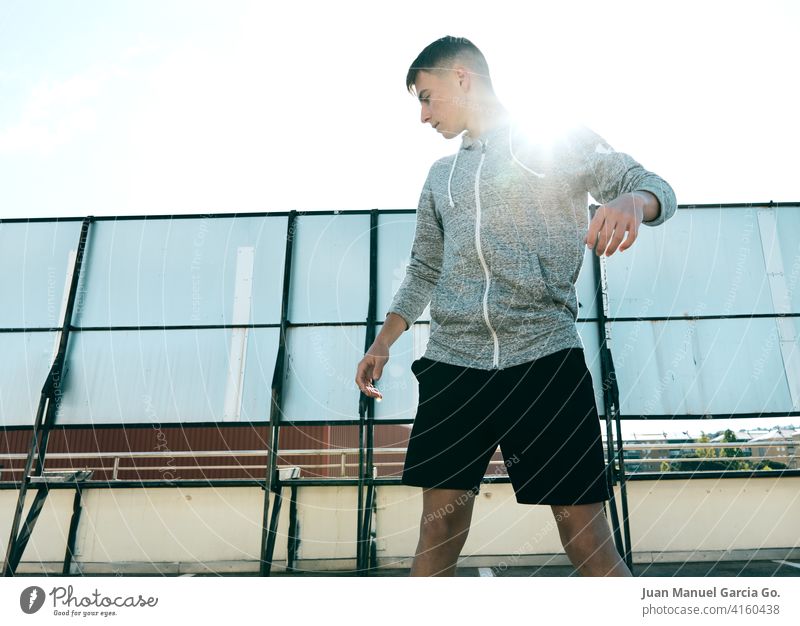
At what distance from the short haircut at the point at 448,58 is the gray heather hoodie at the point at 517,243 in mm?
237

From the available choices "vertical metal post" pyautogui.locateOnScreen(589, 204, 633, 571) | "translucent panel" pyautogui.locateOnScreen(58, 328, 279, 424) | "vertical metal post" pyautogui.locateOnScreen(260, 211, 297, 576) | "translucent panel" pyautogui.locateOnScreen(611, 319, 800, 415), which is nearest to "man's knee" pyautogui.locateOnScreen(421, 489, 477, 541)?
"vertical metal post" pyautogui.locateOnScreen(589, 204, 633, 571)

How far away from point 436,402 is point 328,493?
4391 millimetres

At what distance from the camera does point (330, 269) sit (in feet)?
19.4

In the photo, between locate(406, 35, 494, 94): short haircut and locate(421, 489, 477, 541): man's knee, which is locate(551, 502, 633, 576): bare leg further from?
locate(406, 35, 494, 94): short haircut

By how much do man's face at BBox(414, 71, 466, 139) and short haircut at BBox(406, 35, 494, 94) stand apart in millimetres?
32

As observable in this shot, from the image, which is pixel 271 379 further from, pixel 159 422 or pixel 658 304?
pixel 658 304

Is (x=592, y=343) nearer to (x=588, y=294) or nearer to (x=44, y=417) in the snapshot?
(x=588, y=294)

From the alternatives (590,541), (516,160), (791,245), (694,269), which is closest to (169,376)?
(516,160)

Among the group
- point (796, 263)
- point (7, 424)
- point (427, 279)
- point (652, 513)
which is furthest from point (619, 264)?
point (7, 424)

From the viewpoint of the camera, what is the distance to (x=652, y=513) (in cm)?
550

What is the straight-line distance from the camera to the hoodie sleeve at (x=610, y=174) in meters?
1.45

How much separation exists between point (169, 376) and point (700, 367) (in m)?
5.16

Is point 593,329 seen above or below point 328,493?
above

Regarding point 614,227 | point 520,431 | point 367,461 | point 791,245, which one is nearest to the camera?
point 614,227
